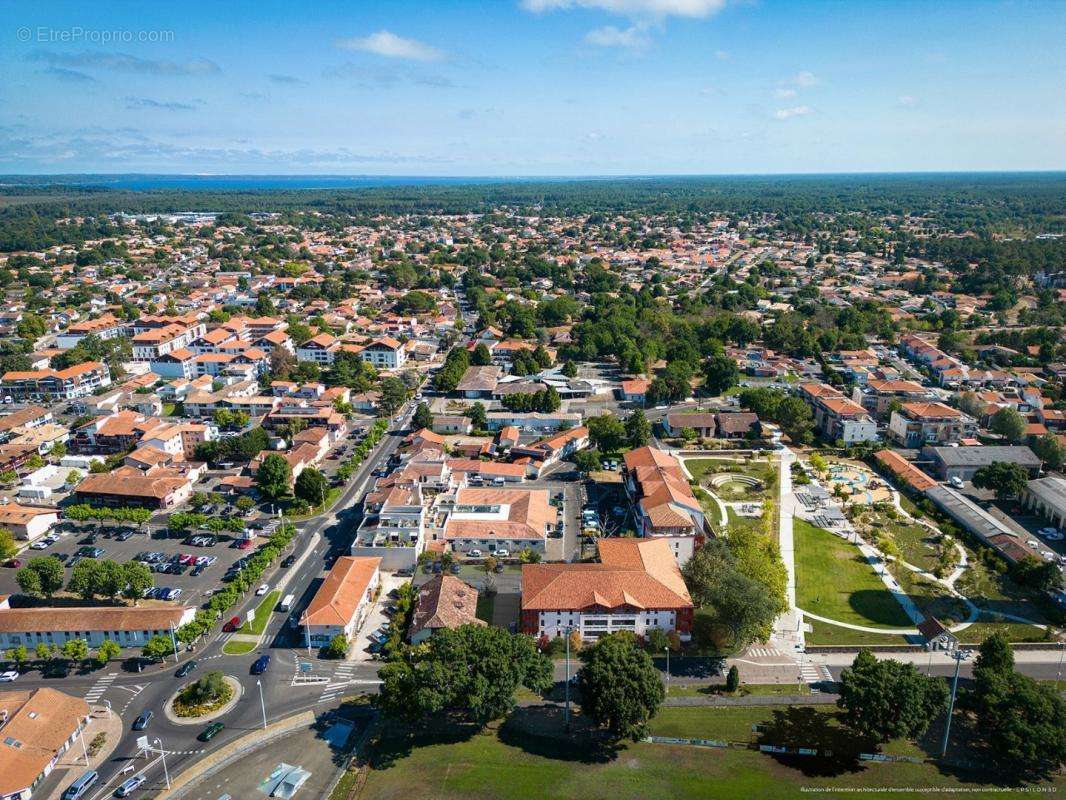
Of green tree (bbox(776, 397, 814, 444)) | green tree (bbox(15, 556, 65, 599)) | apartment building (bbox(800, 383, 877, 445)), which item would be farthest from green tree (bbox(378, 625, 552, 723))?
apartment building (bbox(800, 383, 877, 445))

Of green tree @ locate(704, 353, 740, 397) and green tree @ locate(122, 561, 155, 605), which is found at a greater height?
green tree @ locate(704, 353, 740, 397)

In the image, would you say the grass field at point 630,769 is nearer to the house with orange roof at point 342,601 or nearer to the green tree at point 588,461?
the house with orange roof at point 342,601

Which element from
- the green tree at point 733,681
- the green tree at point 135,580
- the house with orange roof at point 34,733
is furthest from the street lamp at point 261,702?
the green tree at point 733,681

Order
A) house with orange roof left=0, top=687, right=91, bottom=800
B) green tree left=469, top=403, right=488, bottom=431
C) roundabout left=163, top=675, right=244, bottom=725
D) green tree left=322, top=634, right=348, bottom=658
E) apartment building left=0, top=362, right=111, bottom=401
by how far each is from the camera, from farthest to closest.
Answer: apartment building left=0, top=362, right=111, bottom=401 → green tree left=469, top=403, right=488, bottom=431 → green tree left=322, top=634, right=348, bottom=658 → roundabout left=163, top=675, right=244, bottom=725 → house with orange roof left=0, top=687, right=91, bottom=800

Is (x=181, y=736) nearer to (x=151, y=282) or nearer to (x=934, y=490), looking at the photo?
(x=934, y=490)

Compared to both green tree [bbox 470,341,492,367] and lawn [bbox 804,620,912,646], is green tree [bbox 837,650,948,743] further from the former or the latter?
green tree [bbox 470,341,492,367]

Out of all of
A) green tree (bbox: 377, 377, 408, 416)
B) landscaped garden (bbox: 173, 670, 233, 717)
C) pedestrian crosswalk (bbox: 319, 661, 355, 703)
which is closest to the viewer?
landscaped garden (bbox: 173, 670, 233, 717)

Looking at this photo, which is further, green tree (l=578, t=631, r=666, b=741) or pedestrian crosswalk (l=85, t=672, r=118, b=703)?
pedestrian crosswalk (l=85, t=672, r=118, b=703)

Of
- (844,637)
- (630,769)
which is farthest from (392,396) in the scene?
(630,769)
